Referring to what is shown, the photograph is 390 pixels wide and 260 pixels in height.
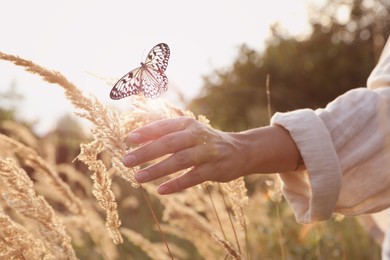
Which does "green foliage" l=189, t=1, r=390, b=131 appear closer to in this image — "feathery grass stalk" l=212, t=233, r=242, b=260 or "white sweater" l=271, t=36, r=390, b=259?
"white sweater" l=271, t=36, r=390, b=259

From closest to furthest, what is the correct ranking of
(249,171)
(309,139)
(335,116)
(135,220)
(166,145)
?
1. (166,145)
2. (249,171)
3. (309,139)
4. (335,116)
5. (135,220)

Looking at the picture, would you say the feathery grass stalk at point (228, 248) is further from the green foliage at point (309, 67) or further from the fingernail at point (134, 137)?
the green foliage at point (309, 67)

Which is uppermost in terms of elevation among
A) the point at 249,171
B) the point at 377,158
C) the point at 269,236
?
the point at 249,171

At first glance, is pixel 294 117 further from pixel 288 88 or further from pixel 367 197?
pixel 288 88

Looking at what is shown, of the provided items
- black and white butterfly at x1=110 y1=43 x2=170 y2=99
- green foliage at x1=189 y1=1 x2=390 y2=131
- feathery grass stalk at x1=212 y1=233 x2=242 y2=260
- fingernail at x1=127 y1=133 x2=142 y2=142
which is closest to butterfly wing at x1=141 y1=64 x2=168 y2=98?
black and white butterfly at x1=110 y1=43 x2=170 y2=99

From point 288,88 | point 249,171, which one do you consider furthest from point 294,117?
point 288,88

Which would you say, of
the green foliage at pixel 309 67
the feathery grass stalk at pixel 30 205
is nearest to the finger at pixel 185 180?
the feathery grass stalk at pixel 30 205
